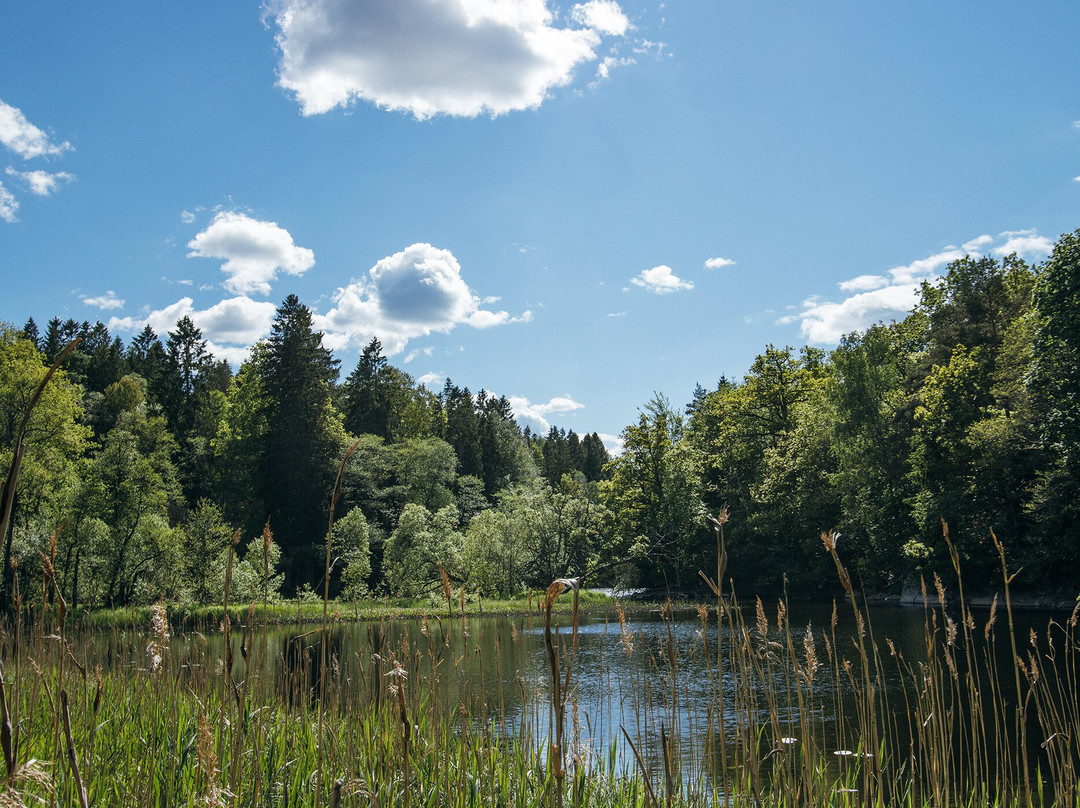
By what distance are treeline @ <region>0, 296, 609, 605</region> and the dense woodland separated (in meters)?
0.16

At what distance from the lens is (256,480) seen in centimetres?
4959

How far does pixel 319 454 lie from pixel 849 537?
34403 millimetres

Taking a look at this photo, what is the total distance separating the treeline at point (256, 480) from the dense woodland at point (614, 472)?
164 mm

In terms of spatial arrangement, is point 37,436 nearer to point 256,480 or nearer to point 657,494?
point 256,480

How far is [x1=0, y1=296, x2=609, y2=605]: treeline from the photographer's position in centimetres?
2991

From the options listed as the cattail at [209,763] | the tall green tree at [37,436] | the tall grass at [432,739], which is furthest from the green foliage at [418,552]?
the cattail at [209,763]

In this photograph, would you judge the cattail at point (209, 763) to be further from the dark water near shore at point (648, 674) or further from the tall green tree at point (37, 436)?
the tall green tree at point (37, 436)

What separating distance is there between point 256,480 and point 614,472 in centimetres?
2440

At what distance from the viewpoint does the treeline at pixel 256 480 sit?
2991 cm

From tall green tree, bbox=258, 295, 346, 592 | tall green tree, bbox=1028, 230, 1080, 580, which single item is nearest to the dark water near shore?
tall green tree, bbox=1028, 230, 1080, 580

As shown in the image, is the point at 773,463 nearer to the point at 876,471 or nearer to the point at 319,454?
the point at 876,471

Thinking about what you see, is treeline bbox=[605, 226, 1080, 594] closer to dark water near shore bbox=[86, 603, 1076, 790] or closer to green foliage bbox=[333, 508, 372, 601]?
dark water near shore bbox=[86, 603, 1076, 790]

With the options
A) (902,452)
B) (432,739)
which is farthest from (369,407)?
(432,739)

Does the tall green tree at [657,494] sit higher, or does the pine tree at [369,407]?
the pine tree at [369,407]
